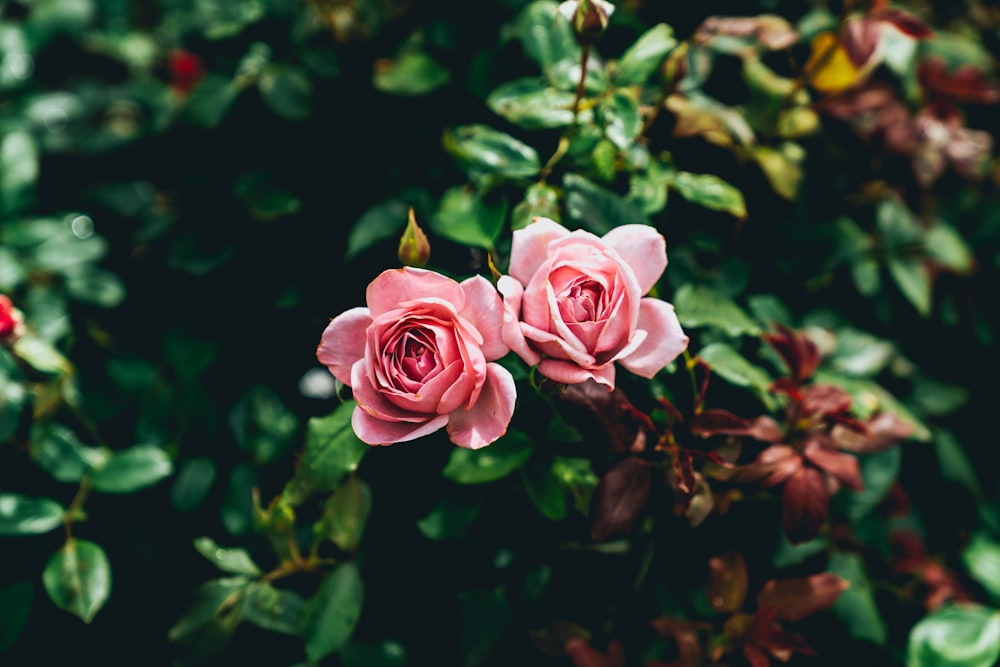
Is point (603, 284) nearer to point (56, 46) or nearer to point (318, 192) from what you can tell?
point (318, 192)

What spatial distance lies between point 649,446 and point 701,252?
39 cm

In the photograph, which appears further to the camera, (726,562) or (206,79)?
(206,79)

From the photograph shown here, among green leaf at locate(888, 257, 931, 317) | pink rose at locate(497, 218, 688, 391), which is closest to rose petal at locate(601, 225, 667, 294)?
pink rose at locate(497, 218, 688, 391)

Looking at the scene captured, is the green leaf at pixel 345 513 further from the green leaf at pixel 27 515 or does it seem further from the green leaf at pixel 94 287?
the green leaf at pixel 94 287

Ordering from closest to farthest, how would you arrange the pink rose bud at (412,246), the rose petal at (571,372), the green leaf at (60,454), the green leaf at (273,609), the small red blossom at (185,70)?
the rose petal at (571,372) < the pink rose bud at (412,246) < the green leaf at (273,609) < the green leaf at (60,454) < the small red blossom at (185,70)

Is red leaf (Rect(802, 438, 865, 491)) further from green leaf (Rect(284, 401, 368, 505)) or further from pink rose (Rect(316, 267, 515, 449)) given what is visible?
green leaf (Rect(284, 401, 368, 505))

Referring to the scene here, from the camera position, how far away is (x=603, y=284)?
77cm

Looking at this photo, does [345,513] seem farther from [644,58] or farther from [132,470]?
[644,58]

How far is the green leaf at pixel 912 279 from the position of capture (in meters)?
1.35

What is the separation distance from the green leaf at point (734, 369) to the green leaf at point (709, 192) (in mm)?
199

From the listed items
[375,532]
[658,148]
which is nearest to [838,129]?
[658,148]

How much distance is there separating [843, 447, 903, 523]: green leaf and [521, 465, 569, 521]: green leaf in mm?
566

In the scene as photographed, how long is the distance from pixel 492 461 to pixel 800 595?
49cm

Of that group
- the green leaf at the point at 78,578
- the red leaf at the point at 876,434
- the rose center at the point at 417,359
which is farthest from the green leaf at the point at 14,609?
the red leaf at the point at 876,434
